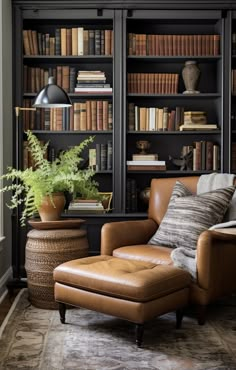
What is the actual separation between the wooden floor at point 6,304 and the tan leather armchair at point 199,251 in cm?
78

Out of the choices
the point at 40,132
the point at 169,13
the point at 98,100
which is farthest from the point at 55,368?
the point at 169,13

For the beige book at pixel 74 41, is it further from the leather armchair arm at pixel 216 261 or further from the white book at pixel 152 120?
the leather armchair arm at pixel 216 261

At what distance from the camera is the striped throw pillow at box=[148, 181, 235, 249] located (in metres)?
3.72

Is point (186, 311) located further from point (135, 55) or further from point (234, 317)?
point (135, 55)

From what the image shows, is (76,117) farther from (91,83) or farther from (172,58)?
(172,58)

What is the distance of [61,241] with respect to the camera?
3748 millimetres

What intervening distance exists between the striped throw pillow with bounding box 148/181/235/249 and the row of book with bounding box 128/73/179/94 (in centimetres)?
129

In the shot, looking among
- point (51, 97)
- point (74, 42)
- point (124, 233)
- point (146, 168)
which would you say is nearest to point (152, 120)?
point (146, 168)

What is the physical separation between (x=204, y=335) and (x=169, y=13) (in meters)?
2.83

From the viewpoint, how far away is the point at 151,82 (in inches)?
190

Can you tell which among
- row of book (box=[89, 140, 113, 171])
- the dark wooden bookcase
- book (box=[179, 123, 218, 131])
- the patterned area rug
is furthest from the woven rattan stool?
book (box=[179, 123, 218, 131])

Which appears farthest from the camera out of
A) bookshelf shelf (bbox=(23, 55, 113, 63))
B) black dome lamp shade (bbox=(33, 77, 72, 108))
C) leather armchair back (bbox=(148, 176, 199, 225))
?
bookshelf shelf (bbox=(23, 55, 113, 63))

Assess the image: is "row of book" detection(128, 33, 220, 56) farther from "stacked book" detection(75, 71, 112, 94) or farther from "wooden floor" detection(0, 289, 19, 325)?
"wooden floor" detection(0, 289, 19, 325)

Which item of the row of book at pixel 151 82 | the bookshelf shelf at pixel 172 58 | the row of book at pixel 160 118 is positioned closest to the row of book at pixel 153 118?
the row of book at pixel 160 118
